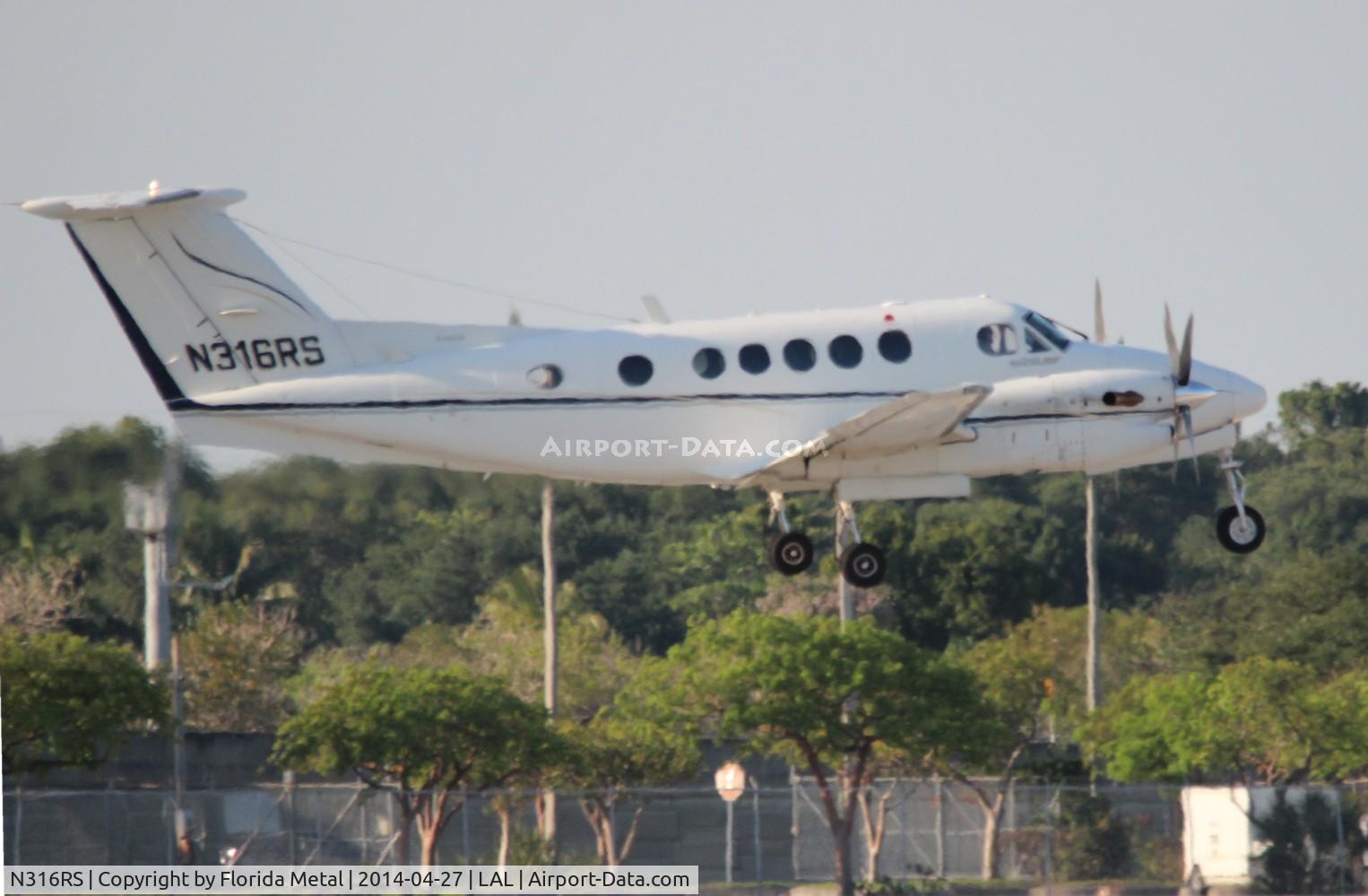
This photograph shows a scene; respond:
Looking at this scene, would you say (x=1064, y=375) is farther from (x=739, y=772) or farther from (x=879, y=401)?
(x=739, y=772)

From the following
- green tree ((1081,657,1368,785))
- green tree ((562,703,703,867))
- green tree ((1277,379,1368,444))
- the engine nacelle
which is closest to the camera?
the engine nacelle

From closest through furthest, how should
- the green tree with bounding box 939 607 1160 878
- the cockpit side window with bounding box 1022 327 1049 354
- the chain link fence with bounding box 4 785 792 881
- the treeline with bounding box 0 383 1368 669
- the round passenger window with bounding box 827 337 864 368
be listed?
the round passenger window with bounding box 827 337 864 368 → the cockpit side window with bounding box 1022 327 1049 354 → the chain link fence with bounding box 4 785 792 881 → the treeline with bounding box 0 383 1368 669 → the green tree with bounding box 939 607 1160 878

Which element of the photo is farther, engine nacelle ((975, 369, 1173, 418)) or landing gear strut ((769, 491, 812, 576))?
landing gear strut ((769, 491, 812, 576))

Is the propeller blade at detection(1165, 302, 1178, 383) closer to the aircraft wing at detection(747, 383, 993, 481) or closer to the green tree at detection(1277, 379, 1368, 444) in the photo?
the aircraft wing at detection(747, 383, 993, 481)

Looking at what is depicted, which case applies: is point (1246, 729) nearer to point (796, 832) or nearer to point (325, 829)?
point (796, 832)

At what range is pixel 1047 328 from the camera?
91.4 ft

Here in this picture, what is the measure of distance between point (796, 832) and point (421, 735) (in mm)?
8227

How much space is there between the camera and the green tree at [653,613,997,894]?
146ft

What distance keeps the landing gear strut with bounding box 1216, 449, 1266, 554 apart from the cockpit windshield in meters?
2.84

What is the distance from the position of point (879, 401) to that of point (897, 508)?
2133 inches

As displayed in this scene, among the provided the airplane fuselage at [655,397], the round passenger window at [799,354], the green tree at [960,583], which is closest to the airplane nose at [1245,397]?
the airplane fuselage at [655,397]

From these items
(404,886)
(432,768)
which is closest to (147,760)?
(432,768)

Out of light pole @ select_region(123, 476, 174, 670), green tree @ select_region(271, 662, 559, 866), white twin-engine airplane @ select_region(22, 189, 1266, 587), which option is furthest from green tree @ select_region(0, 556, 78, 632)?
white twin-engine airplane @ select_region(22, 189, 1266, 587)

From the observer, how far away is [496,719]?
43.8m
